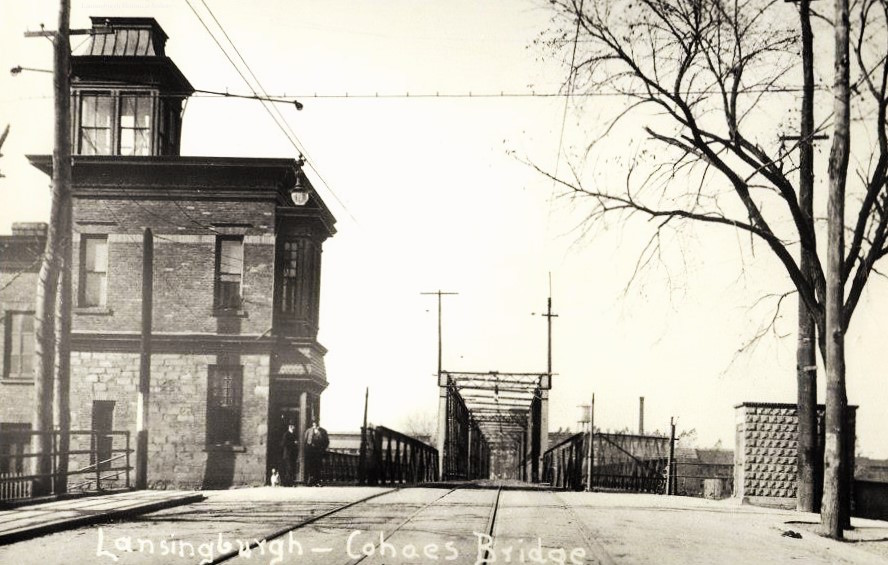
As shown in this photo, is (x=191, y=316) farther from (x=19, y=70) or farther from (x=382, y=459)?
(x=19, y=70)

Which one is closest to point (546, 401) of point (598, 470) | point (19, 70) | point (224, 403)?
point (598, 470)

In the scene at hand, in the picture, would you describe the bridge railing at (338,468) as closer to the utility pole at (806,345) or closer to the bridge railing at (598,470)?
the bridge railing at (598,470)

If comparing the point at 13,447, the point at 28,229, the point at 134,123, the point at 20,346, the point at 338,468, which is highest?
the point at 134,123

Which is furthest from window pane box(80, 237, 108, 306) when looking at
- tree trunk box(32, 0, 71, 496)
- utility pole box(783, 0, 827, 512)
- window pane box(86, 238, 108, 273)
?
utility pole box(783, 0, 827, 512)

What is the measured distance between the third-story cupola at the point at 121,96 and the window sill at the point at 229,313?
15.9 ft

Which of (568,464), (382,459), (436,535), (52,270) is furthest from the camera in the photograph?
(568,464)

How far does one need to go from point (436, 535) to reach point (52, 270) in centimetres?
835

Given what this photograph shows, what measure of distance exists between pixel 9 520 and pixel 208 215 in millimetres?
14930

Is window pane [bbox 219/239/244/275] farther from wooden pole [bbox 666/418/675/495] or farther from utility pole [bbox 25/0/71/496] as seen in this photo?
wooden pole [bbox 666/418/675/495]

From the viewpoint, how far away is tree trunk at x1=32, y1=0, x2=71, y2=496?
50.6 feet

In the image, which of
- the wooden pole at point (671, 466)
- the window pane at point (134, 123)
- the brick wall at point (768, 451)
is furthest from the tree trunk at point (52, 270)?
the wooden pole at point (671, 466)

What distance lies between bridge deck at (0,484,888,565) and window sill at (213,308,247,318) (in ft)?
31.7

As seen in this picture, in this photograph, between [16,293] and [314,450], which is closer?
[314,450]

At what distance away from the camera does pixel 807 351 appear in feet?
50.5
